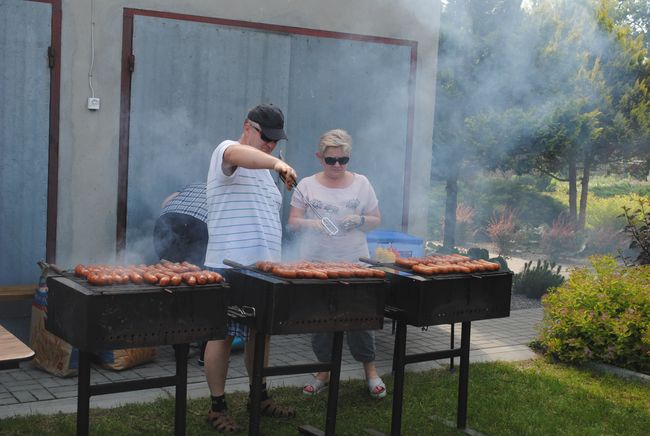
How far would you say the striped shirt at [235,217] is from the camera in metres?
4.29

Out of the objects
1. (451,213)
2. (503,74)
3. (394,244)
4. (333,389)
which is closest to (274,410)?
(333,389)

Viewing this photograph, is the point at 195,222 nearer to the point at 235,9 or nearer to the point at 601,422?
the point at 235,9

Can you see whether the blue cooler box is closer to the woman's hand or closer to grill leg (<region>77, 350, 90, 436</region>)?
the woman's hand

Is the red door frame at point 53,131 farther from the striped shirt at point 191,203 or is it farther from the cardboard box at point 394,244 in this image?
the cardboard box at point 394,244

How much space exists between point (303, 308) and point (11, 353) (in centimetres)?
142

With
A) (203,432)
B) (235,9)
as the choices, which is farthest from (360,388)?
(235,9)

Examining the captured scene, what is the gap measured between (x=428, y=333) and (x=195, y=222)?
260 centimetres

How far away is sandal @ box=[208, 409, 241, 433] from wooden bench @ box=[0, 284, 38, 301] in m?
2.25

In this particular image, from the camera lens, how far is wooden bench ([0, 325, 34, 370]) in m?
2.75

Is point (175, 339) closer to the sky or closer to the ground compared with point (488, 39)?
closer to the ground

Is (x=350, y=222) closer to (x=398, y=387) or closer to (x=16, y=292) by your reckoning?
(x=398, y=387)

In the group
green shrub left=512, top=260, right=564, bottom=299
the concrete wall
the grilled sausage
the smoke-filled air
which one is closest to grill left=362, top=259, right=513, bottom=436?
the grilled sausage

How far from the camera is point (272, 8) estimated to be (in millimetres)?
7023

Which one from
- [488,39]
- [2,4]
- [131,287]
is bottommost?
[131,287]
